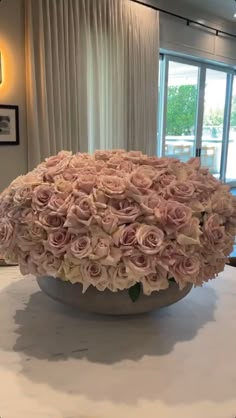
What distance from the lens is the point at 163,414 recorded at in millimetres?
593

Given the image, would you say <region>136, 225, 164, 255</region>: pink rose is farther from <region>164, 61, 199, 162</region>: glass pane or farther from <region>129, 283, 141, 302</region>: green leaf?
<region>164, 61, 199, 162</region>: glass pane

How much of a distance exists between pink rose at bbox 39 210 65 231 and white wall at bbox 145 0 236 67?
439 cm

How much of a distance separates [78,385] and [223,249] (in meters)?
0.41

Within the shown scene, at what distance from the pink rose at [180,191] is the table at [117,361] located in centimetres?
31

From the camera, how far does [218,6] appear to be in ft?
16.1

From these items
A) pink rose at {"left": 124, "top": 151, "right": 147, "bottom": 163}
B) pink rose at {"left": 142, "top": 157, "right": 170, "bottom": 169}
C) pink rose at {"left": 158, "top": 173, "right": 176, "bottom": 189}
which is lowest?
pink rose at {"left": 158, "top": 173, "right": 176, "bottom": 189}

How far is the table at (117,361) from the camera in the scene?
0.61 metres

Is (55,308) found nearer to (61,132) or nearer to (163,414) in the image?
(163,414)

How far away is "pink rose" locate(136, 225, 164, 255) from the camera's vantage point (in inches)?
27.1

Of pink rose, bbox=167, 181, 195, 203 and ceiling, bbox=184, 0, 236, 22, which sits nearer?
pink rose, bbox=167, 181, 195, 203

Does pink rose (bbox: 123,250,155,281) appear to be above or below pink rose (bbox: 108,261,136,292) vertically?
above

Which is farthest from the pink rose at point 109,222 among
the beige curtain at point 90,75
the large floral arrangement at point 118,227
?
the beige curtain at point 90,75

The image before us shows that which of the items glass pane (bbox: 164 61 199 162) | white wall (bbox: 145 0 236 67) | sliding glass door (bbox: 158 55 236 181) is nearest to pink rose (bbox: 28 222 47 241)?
white wall (bbox: 145 0 236 67)

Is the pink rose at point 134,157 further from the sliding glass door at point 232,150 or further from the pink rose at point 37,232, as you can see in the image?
the sliding glass door at point 232,150
